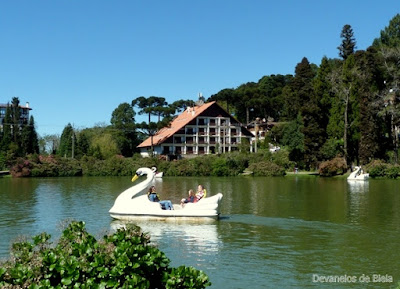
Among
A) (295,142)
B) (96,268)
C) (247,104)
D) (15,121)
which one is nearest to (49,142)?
(15,121)

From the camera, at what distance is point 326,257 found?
1284 centimetres

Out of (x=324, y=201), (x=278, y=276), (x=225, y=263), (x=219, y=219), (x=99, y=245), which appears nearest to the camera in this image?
(x=99, y=245)

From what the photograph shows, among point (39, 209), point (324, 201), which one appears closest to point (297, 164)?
point (324, 201)

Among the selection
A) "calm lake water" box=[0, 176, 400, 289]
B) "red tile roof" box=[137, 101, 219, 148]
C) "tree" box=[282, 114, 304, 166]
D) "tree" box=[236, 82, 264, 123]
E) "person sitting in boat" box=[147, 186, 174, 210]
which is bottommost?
"calm lake water" box=[0, 176, 400, 289]

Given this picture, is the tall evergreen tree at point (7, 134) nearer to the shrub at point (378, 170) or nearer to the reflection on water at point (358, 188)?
the shrub at point (378, 170)

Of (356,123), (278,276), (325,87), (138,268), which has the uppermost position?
(325,87)

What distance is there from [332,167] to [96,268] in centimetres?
5246

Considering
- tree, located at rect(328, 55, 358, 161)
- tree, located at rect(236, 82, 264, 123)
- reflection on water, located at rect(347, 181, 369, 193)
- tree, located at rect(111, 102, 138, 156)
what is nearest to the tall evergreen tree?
tree, located at rect(111, 102, 138, 156)

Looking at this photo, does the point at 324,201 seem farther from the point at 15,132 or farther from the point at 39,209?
the point at 15,132

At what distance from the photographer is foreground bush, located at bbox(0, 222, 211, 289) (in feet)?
19.7

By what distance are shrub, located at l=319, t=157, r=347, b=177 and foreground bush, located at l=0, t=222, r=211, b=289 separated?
51.6m

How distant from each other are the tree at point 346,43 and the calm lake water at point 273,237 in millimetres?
61636

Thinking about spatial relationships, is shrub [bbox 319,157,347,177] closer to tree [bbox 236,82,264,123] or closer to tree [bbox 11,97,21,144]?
tree [bbox 236,82,264,123]

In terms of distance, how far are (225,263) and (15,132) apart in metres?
78.1
